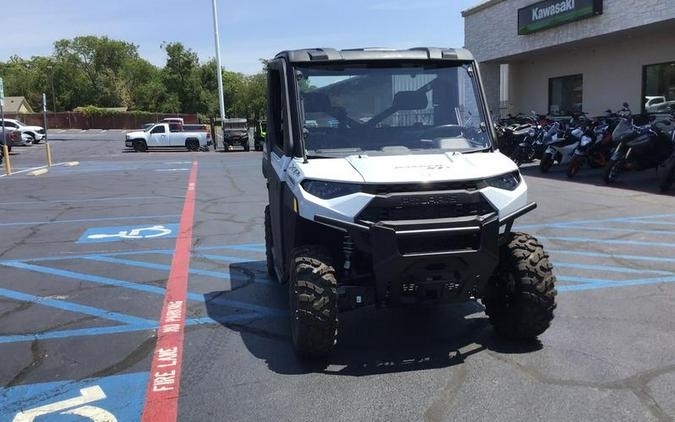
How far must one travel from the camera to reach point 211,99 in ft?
252

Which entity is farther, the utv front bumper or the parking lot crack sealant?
the utv front bumper

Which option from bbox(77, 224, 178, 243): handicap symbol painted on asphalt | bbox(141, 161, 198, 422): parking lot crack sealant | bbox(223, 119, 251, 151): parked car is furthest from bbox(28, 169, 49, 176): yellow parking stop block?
bbox(141, 161, 198, 422): parking lot crack sealant

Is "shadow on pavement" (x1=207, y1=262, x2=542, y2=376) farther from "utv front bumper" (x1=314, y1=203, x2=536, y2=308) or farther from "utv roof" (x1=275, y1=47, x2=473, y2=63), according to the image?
"utv roof" (x1=275, y1=47, x2=473, y2=63)

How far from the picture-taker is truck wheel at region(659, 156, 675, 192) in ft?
39.4

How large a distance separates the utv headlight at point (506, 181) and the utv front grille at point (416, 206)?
0.22 metres

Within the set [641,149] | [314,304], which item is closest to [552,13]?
[641,149]

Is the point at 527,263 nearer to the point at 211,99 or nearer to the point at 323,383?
the point at 323,383

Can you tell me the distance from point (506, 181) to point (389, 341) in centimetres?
153

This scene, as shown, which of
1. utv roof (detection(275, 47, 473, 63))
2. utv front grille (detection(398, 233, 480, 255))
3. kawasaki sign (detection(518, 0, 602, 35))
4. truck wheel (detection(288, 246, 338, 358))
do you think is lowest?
truck wheel (detection(288, 246, 338, 358))

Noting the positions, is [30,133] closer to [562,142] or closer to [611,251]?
[562,142]

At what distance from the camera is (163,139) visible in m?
36.9

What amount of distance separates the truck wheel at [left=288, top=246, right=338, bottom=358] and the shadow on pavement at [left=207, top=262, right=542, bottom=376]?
230 mm

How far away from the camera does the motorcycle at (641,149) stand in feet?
42.2

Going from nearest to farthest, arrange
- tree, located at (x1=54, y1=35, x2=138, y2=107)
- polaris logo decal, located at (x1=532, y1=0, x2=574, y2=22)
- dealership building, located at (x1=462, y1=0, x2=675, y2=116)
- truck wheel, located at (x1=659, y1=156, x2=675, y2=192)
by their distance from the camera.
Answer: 1. truck wheel, located at (x1=659, y1=156, x2=675, y2=192)
2. dealership building, located at (x1=462, y1=0, x2=675, y2=116)
3. polaris logo decal, located at (x1=532, y1=0, x2=574, y2=22)
4. tree, located at (x1=54, y1=35, x2=138, y2=107)
